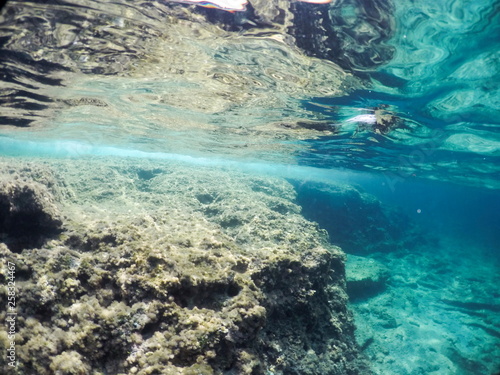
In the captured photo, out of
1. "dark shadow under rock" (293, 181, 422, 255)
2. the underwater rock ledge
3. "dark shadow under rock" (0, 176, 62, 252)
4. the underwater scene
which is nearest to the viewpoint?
the underwater rock ledge

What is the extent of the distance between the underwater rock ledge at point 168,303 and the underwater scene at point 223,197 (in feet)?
0.10

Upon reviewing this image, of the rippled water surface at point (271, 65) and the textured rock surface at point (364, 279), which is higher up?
the rippled water surface at point (271, 65)

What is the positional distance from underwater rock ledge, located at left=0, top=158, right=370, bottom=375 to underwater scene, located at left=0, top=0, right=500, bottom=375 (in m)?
0.03

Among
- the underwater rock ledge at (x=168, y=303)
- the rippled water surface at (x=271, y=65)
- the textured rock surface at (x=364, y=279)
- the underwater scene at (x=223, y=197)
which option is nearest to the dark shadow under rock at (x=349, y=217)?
the textured rock surface at (x=364, y=279)

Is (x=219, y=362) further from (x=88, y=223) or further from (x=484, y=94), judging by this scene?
(x=484, y=94)

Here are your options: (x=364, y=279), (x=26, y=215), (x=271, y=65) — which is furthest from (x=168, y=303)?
(x=364, y=279)

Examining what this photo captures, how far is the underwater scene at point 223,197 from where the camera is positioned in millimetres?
4148

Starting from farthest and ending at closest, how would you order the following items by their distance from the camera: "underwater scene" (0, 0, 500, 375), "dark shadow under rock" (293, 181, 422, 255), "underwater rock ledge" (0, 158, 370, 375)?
"dark shadow under rock" (293, 181, 422, 255)
"underwater scene" (0, 0, 500, 375)
"underwater rock ledge" (0, 158, 370, 375)

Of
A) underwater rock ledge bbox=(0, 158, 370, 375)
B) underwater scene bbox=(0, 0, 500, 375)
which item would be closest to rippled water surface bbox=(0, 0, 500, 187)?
underwater scene bbox=(0, 0, 500, 375)

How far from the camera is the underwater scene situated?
13.6 feet

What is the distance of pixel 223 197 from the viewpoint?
1351 cm

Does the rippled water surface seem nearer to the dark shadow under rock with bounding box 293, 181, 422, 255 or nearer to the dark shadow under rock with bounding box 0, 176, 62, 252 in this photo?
the dark shadow under rock with bounding box 0, 176, 62, 252

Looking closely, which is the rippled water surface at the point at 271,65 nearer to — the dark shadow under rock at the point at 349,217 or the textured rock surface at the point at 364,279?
the textured rock surface at the point at 364,279

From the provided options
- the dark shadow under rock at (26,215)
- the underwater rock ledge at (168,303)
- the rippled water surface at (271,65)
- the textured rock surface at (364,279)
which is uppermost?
the rippled water surface at (271,65)
